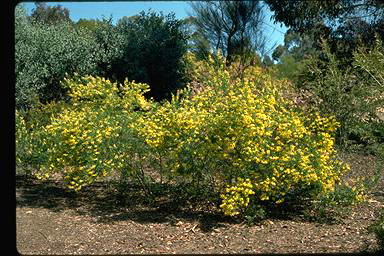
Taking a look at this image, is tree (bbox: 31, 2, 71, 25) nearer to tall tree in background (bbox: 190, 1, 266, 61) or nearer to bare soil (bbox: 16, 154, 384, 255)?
tall tree in background (bbox: 190, 1, 266, 61)

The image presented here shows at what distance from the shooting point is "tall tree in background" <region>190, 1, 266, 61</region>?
10.6 metres

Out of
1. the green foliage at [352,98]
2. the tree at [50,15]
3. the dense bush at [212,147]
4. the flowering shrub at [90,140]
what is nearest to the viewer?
the dense bush at [212,147]

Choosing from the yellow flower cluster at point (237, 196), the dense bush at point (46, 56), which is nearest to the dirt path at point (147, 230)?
the yellow flower cluster at point (237, 196)

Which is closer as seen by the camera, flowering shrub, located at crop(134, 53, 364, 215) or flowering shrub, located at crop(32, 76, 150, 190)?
flowering shrub, located at crop(134, 53, 364, 215)

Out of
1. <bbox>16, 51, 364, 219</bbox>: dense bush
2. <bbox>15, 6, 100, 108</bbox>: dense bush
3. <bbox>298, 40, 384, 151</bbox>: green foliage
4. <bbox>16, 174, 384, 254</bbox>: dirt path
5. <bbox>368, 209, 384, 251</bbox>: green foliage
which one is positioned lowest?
<bbox>16, 174, 384, 254</bbox>: dirt path

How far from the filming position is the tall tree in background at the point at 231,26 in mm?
10633

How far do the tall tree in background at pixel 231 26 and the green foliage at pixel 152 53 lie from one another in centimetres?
70

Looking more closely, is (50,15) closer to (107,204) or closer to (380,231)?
(107,204)

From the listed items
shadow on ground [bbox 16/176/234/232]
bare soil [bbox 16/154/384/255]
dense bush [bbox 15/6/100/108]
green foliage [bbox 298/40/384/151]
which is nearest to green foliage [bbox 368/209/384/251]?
bare soil [bbox 16/154/384/255]

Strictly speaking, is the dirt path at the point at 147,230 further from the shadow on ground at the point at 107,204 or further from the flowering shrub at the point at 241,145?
the flowering shrub at the point at 241,145

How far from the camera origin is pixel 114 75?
12.0m

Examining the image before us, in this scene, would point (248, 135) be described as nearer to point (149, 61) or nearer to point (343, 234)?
point (343, 234)
